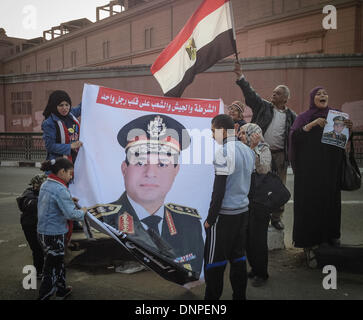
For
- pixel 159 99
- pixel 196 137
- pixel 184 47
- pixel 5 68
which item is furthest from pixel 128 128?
pixel 5 68

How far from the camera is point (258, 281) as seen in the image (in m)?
3.69

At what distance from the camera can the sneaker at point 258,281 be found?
365 centimetres

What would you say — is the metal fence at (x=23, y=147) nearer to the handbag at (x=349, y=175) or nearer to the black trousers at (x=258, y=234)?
the black trousers at (x=258, y=234)

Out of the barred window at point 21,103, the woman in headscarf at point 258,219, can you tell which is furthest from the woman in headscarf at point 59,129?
the barred window at point 21,103

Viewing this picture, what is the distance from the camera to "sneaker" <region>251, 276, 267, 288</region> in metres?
3.65

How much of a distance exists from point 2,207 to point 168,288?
496 cm

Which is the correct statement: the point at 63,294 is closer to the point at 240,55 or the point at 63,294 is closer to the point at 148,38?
the point at 240,55

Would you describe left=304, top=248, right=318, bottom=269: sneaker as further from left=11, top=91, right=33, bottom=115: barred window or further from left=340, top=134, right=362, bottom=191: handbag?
left=11, top=91, right=33, bottom=115: barred window

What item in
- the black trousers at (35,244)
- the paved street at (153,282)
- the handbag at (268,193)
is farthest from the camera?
the black trousers at (35,244)

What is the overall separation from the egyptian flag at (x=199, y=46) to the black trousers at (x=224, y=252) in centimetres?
170

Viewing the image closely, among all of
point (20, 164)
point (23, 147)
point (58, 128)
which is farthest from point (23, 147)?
point (58, 128)

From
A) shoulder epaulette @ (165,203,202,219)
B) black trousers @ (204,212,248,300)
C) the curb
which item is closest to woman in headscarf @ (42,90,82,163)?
shoulder epaulette @ (165,203,202,219)

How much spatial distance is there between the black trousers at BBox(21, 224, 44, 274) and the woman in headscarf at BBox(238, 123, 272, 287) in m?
2.18

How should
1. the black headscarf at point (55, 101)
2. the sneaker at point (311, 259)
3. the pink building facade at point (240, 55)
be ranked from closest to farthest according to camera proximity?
the black headscarf at point (55, 101), the sneaker at point (311, 259), the pink building facade at point (240, 55)
